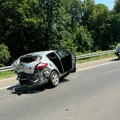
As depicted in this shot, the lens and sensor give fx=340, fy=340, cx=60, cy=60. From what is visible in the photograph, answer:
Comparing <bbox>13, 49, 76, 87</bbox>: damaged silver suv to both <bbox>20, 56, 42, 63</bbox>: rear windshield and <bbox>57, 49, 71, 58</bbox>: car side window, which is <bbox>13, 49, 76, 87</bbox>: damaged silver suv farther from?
<bbox>57, 49, 71, 58</bbox>: car side window

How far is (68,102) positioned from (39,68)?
327cm

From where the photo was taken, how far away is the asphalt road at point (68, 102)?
8.47 metres

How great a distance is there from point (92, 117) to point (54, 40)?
112 ft

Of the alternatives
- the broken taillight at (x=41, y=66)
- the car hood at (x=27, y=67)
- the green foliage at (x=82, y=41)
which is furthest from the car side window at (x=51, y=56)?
the green foliage at (x=82, y=41)

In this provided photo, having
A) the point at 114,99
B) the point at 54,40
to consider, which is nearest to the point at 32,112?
the point at 114,99

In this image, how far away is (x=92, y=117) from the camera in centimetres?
805

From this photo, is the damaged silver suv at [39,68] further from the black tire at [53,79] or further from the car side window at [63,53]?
the car side window at [63,53]

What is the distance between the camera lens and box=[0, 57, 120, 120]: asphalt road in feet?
27.8

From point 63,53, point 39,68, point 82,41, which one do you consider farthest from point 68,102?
point 82,41

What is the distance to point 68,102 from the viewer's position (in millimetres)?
9984

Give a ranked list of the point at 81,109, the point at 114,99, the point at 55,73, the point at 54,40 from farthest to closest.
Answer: the point at 54,40 → the point at 55,73 → the point at 114,99 → the point at 81,109

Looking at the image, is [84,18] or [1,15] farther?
[84,18]

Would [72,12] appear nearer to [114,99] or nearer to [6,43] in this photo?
[6,43]

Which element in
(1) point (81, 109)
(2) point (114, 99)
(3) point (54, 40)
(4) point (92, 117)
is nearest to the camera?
(4) point (92, 117)
